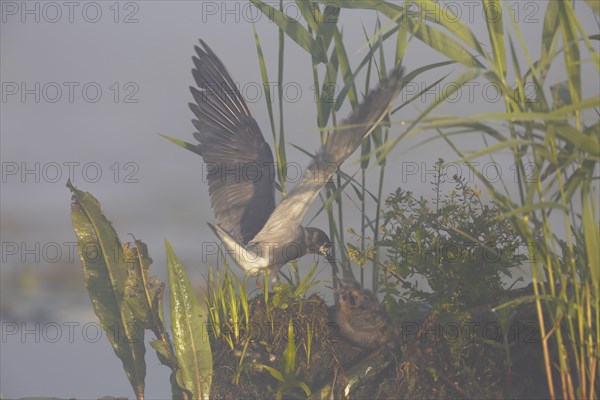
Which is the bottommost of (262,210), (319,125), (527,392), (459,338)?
(527,392)

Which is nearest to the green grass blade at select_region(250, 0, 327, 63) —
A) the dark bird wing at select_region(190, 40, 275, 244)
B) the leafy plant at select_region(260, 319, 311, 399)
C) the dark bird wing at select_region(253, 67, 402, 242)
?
the dark bird wing at select_region(190, 40, 275, 244)

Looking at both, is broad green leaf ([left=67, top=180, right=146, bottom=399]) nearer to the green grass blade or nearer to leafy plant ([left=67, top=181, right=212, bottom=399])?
leafy plant ([left=67, top=181, right=212, bottom=399])

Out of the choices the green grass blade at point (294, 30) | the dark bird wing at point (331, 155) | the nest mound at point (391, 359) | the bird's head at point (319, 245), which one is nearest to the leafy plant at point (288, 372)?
the nest mound at point (391, 359)

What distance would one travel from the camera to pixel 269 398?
298cm

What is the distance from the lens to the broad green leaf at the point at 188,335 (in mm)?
2994

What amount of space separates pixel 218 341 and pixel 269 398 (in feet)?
1.22

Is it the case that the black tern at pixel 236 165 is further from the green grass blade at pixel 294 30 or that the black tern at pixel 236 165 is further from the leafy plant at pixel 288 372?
the leafy plant at pixel 288 372

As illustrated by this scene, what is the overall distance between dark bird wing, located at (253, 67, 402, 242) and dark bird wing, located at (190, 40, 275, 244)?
0.85 ft

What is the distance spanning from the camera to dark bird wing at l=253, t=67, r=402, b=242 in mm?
2703

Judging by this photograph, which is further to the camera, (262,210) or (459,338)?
(262,210)

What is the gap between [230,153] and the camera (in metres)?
3.56

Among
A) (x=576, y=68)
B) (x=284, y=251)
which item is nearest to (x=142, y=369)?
(x=284, y=251)

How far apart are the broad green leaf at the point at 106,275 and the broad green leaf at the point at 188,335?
262mm

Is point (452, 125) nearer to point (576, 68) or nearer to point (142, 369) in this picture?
point (576, 68)
